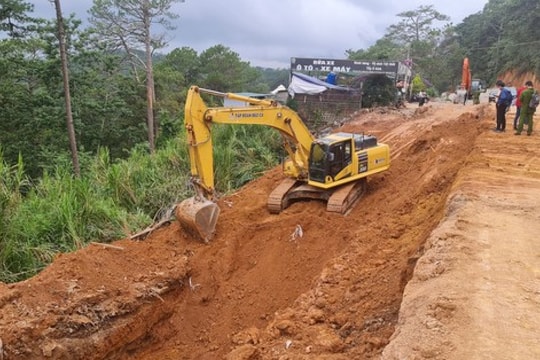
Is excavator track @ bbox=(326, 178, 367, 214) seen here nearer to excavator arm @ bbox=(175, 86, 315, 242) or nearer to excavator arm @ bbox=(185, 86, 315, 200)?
excavator arm @ bbox=(185, 86, 315, 200)

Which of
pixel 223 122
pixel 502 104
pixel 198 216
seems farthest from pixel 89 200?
pixel 502 104

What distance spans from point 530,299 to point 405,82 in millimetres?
26380

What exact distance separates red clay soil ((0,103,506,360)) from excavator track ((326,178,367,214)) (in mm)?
164

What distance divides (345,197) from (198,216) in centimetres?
308

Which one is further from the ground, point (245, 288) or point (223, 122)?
point (223, 122)

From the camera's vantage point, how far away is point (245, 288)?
8.06m

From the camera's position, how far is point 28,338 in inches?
242

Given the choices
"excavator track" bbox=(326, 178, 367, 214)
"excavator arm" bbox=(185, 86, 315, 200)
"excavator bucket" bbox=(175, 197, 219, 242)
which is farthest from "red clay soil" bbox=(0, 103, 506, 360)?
"excavator arm" bbox=(185, 86, 315, 200)

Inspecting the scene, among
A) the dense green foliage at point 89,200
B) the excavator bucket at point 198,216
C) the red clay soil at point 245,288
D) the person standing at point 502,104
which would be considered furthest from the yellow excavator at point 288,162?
the person standing at point 502,104

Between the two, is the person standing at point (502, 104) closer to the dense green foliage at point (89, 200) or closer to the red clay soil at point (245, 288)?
the red clay soil at point (245, 288)

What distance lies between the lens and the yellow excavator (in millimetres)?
8523

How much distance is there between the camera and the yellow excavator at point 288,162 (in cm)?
852

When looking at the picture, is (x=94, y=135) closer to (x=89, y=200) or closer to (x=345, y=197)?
(x=89, y=200)

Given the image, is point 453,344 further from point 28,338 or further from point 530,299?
point 28,338
